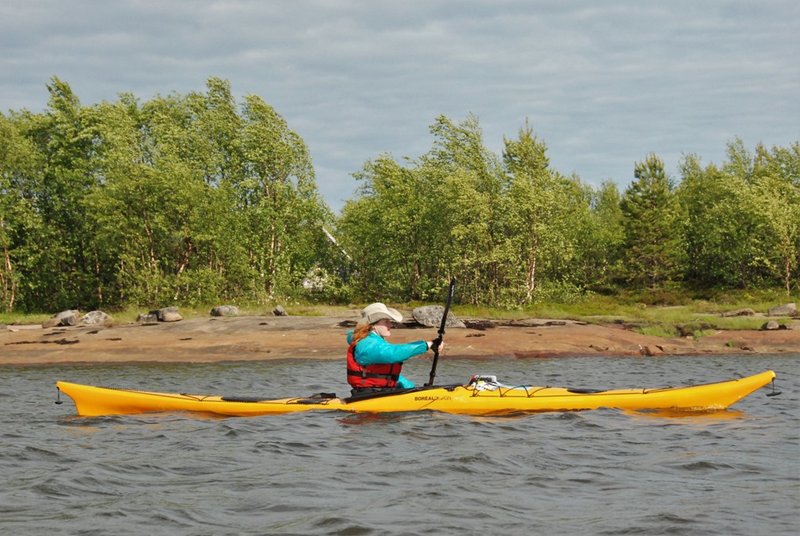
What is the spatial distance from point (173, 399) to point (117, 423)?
82cm

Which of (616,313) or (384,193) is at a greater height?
(384,193)

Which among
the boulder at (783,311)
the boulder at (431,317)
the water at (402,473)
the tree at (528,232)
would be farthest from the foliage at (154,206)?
the water at (402,473)

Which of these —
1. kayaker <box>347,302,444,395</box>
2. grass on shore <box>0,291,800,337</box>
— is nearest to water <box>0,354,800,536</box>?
kayaker <box>347,302,444,395</box>

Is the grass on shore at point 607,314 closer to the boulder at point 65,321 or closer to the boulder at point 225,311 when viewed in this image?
the boulder at point 225,311

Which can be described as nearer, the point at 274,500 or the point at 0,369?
the point at 274,500

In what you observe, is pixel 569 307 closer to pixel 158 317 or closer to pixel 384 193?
pixel 384 193

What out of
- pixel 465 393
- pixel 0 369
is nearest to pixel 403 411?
pixel 465 393

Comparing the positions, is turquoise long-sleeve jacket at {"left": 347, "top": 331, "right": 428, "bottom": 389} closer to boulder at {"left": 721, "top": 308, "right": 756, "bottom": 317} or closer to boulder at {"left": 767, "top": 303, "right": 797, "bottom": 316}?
boulder at {"left": 721, "top": 308, "right": 756, "bottom": 317}

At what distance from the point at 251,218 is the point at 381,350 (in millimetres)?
29473

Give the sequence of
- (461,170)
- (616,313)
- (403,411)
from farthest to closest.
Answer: (461,170), (616,313), (403,411)

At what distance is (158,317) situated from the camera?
2805 cm

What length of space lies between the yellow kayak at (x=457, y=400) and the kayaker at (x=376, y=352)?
0.94 feet

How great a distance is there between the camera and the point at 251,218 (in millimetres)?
39469

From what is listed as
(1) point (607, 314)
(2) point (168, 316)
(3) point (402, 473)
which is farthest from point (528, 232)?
(3) point (402, 473)
